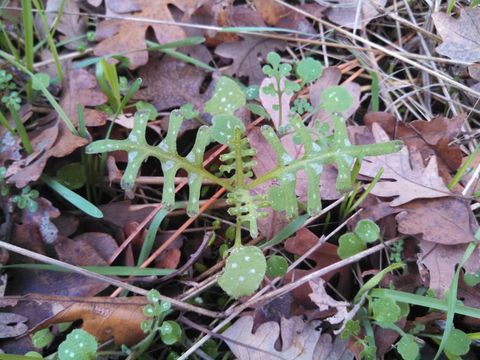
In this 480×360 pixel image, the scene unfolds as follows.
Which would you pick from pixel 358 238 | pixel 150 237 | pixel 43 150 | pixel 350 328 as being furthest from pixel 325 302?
A: pixel 43 150

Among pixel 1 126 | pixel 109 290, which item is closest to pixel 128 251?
pixel 109 290

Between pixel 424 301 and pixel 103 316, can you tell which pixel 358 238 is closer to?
pixel 424 301

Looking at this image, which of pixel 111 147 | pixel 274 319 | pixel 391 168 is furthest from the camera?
pixel 391 168

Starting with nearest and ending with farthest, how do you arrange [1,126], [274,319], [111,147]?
1. [111,147]
2. [274,319]
3. [1,126]

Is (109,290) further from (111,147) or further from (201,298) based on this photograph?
(111,147)

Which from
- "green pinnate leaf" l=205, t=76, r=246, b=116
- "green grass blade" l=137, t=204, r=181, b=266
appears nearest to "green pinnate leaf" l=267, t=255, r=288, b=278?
"green grass blade" l=137, t=204, r=181, b=266

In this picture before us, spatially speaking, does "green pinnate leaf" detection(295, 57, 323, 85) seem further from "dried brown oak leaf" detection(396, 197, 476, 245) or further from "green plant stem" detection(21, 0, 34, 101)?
"green plant stem" detection(21, 0, 34, 101)

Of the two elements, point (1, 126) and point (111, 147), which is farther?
point (1, 126)
